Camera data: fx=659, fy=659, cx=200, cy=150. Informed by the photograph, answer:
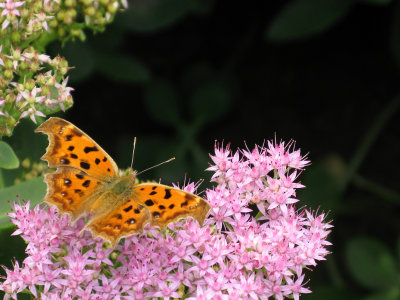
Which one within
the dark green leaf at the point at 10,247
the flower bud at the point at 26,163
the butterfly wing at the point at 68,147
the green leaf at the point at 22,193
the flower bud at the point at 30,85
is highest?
the flower bud at the point at 30,85

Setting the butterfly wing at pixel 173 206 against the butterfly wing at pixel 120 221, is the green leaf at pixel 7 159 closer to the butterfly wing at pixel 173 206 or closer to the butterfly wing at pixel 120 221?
the butterfly wing at pixel 120 221

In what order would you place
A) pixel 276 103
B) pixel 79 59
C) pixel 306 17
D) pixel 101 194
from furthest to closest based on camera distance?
pixel 276 103
pixel 306 17
pixel 79 59
pixel 101 194

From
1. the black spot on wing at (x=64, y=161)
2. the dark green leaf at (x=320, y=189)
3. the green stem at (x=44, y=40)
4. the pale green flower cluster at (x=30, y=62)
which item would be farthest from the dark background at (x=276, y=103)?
the black spot on wing at (x=64, y=161)

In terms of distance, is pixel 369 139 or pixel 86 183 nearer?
pixel 86 183

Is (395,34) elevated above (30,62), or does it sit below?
above

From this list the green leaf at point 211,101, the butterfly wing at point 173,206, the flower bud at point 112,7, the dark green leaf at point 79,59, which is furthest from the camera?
the green leaf at point 211,101

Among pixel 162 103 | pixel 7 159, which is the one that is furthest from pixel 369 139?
pixel 7 159

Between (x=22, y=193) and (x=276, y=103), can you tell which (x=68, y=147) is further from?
(x=276, y=103)
